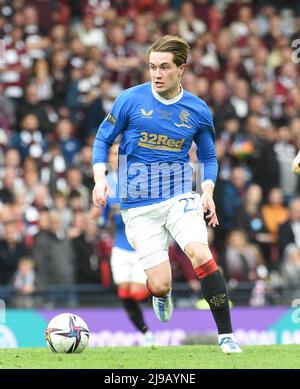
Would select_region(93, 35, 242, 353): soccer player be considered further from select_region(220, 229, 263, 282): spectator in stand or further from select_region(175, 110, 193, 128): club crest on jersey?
select_region(220, 229, 263, 282): spectator in stand

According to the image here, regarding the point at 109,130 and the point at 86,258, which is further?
the point at 86,258

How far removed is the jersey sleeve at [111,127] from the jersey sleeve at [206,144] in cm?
72

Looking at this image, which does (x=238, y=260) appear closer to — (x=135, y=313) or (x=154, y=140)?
(x=135, y=313)

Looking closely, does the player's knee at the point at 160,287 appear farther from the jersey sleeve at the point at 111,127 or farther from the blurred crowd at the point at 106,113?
the blurred crowd at the point at 106,113

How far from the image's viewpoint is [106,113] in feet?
62.7

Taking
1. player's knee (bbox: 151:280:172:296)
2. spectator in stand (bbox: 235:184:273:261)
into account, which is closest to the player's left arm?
player's knee (bbox: 151:280:172:296)

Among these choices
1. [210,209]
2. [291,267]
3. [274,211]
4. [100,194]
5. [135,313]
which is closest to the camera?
[100,194]

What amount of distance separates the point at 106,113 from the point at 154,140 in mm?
9392

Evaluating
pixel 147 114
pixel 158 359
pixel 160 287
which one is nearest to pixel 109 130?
pixel 147 114

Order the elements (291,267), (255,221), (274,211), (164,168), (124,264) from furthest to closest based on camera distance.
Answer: (274,211) < (255,221) < (291,267) < (124,264) < (164,168)

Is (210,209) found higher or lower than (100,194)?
lower

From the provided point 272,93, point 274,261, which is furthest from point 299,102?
point 274,261

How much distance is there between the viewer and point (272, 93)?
21156 mm

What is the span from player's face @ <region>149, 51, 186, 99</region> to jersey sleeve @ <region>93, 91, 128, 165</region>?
34 cm
